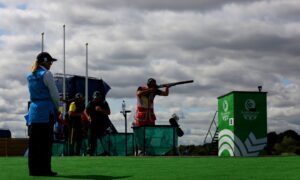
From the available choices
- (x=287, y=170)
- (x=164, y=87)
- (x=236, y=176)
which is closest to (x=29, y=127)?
(x=236, y=176)

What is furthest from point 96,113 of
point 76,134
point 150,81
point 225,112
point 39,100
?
point 39,100

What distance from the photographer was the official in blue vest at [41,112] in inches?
344

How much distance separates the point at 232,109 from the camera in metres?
17.9

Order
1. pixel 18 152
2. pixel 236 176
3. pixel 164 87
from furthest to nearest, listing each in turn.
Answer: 1. pixel 18 152
2. pixel 164 87
3. pixel 236 176

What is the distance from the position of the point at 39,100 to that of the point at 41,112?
0.18 m

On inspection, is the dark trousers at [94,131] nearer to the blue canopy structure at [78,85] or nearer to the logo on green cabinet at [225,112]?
the logo on green cabinet at [225,112]

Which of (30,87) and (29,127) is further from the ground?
(30,87)

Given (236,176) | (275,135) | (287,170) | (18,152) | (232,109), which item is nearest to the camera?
(236,176)

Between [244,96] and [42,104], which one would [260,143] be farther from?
[42,104]

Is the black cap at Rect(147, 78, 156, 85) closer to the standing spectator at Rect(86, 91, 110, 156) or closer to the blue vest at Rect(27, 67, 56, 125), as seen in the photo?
the standing spectator at Rect(86, 91, 110, 156)

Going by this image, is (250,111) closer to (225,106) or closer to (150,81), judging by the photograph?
(225,106)

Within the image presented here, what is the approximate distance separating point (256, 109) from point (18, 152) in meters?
13.7

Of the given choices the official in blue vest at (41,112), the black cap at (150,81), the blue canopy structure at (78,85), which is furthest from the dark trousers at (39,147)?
the blue canopy structure at (78,85)

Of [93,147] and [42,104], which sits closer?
[42,104]
